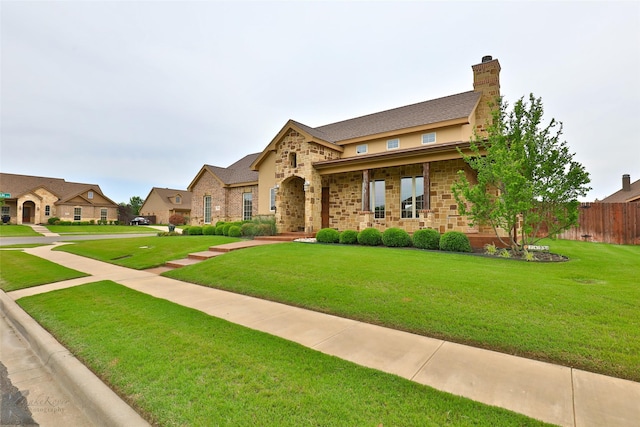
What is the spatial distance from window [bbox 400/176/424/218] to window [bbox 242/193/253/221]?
41.7ft

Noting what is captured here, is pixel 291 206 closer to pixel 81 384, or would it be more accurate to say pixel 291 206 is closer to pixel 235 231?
pixel 235 231

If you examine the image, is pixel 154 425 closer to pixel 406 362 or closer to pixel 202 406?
pixel 202 406

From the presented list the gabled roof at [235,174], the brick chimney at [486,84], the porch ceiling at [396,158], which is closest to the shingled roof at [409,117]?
the brick chimney at [486,84]

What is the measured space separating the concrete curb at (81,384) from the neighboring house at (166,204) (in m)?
45.3

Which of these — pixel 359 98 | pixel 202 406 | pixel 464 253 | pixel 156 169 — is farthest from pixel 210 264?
pixel 156 169

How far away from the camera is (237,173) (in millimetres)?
24750

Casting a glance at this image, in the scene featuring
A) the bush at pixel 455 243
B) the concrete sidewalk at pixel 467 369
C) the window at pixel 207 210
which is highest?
the window at pixel 207 210

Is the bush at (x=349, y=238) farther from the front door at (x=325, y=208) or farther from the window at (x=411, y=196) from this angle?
the front door at (x=325, y=208)

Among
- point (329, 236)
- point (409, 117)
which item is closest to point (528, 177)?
point (329, 236)

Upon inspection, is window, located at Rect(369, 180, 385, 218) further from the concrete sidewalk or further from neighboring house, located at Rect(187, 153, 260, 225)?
neighboring house, located at Rect(187, 153, 260, 225)

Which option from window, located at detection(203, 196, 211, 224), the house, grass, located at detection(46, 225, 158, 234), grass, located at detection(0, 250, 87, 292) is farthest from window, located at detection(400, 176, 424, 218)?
grass, located at detection(46, 225, 158, 234)

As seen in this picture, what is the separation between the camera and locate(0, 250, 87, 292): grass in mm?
7658

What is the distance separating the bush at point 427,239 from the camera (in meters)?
10.4

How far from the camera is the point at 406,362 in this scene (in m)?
3.23
